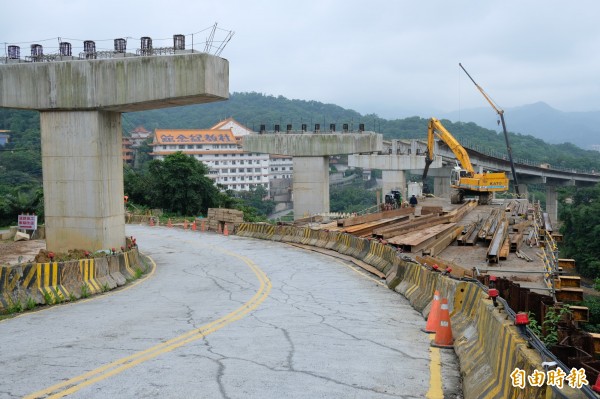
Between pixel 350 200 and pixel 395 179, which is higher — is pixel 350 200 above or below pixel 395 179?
below

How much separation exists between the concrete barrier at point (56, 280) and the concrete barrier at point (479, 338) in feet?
26.9

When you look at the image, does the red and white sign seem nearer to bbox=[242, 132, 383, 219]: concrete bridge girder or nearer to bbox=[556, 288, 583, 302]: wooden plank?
bbox=[242, 132, 383, 219]: concrete bridge girder

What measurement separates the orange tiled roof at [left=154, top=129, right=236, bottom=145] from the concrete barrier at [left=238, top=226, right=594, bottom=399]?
14664 cm

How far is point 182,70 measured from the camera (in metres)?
21.6

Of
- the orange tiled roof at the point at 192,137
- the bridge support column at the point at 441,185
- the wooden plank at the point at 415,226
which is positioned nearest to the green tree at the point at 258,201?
the orange tiled roof at the point at 192,137

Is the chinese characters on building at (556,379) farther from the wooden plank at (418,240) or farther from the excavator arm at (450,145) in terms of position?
the excavator arm at (450,145)

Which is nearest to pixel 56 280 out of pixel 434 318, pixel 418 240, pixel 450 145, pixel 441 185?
pixel 434 318

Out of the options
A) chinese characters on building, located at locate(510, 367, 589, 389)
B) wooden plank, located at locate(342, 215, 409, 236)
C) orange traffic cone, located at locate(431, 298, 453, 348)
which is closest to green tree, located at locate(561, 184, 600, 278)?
wooden plank, located at locate(342, 215, 409, 236)

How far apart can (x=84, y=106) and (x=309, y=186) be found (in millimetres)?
26375

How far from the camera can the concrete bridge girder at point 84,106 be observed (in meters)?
21.9

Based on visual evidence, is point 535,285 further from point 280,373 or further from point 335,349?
point 280,373

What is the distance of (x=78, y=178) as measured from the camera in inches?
869

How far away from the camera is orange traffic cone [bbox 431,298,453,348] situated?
10.4 metres

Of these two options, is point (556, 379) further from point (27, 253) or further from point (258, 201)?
point (258, 201)
